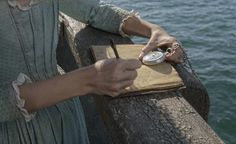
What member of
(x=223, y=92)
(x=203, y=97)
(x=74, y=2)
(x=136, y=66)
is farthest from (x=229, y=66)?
(x=136, y=66)

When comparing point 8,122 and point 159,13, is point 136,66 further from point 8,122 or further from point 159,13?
point 159,13

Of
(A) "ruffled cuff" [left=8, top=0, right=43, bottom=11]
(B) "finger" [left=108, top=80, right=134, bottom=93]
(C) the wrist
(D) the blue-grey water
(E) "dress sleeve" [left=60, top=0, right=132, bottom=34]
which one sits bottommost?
(D) the blue-grey water

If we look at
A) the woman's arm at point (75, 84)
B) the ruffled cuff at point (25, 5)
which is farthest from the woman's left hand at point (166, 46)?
the ruffled cuff at point (25, 5)

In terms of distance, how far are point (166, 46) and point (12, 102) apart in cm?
115

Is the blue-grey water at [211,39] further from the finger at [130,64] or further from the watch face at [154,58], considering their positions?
the finger at [130,64]

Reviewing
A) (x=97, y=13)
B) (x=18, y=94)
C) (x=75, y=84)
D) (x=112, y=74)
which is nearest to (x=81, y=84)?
(x=75, y=84)

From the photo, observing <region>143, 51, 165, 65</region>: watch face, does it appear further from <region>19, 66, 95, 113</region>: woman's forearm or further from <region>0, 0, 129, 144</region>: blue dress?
<region>19, 66, 95, 113</region>: woman's forearm

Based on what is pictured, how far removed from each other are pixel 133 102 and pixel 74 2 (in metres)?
0.71

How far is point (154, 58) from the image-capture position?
265 centimetres

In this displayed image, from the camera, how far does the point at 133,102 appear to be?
237cm

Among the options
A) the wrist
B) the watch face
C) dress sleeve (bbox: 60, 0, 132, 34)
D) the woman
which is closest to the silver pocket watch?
the watch face

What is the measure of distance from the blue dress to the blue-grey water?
10.1 ft

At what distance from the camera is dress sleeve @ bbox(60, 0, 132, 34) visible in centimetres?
276

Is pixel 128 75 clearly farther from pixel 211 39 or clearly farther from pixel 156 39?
pixel 211 39
